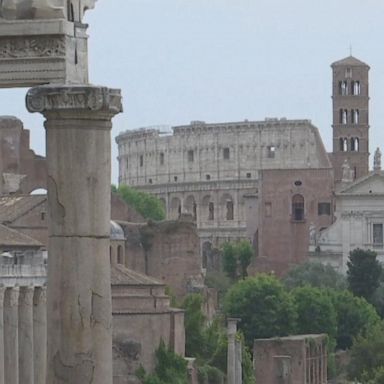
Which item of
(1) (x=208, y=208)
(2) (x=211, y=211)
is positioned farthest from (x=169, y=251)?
(1) (x=208, y=208)

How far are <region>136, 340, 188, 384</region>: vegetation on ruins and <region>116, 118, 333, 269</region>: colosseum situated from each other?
A: 95.6 meters

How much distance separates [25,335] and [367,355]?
5709 centimetres

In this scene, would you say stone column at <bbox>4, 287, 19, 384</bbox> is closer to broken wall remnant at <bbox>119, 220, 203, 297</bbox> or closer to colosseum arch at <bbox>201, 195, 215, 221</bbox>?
broken wall remnant at <bbox>119, 220, 203, 297</bbox>

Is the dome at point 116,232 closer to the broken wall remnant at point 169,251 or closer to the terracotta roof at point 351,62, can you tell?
the broken wall remnant at point 169,251

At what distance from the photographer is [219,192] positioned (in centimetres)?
18038

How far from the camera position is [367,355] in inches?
3757

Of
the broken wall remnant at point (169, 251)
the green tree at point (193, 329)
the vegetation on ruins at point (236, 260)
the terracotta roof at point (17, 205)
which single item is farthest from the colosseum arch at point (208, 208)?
the terracotta roof at point (17, 205)

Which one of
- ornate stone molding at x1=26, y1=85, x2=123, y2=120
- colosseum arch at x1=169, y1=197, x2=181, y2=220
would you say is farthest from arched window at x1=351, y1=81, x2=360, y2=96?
ornate stone molding at x1=26, y1=85, x2=123, y2=120

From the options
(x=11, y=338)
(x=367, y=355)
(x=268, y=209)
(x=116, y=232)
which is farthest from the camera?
(x=268, y=209)

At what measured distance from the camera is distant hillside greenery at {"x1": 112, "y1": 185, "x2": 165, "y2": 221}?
6339 inches

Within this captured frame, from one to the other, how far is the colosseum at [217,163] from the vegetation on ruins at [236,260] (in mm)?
30691

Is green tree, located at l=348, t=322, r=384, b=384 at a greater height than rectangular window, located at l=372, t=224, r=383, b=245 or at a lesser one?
lesser

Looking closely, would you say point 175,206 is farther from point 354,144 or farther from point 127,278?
point 127,278

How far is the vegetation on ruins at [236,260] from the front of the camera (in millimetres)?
A: 135250
